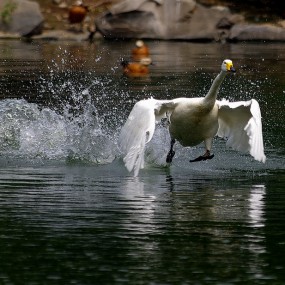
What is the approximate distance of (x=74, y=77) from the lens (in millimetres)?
24344

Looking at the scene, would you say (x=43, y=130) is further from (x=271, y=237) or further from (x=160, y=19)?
(x=160, y=19)

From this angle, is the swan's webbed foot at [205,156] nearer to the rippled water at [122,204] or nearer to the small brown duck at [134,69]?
the rippled water at [122,204]

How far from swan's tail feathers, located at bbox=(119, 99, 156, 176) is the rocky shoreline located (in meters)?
21.6

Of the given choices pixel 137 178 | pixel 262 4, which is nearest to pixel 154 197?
pixel 137 178

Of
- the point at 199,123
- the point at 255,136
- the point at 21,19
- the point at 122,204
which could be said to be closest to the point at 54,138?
the point at 199,123

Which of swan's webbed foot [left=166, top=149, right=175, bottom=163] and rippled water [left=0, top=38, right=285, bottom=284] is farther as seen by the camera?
swan's webbed foot [left=166, top=149, right=175, bottom=163]

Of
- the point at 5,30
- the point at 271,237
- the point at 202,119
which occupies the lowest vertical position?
the point at 271,237

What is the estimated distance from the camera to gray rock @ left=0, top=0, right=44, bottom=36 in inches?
1361

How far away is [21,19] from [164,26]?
4.33 metres

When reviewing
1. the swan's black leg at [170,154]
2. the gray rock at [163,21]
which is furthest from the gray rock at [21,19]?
the swan's black leg at [170,154]

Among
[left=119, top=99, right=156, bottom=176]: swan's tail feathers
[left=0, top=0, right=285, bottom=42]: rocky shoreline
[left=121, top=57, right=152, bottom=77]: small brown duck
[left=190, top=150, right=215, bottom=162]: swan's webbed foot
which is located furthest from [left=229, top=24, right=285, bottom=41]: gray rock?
[left=119, top=99, right=156, bottom=176]: swan's tail feathers

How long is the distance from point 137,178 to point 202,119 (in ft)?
4.16

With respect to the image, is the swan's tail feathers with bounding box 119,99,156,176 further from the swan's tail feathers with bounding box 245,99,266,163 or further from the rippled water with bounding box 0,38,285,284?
the swan's tail feathers with bounding box 245,99,266,163

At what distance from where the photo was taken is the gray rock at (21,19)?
3456 cm
